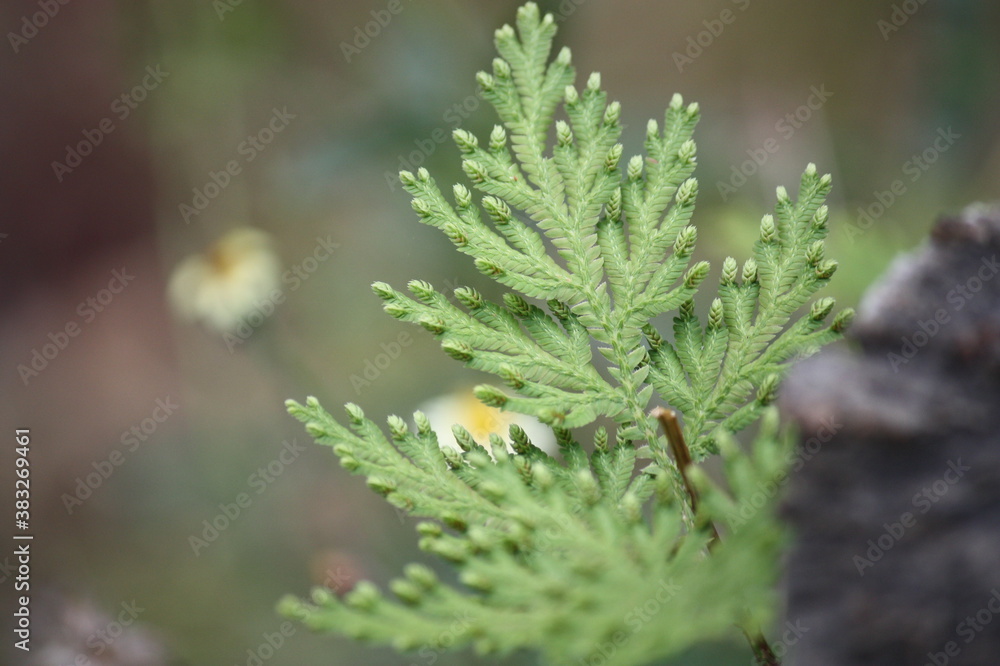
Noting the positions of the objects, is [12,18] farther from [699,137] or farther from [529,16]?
[529,16]

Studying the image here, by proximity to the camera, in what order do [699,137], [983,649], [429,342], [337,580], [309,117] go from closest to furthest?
1. [983,649]
2. [337,580]
3. [699,137]
4. [429,342]
5. [309,117]

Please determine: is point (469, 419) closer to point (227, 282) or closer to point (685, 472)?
point (227, 282)

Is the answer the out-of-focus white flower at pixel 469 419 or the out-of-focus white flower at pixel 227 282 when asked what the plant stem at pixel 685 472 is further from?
the out-of-focus white flower at pixel 227 282

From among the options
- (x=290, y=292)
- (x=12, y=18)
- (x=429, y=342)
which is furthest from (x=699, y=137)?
(x=12, y=18)

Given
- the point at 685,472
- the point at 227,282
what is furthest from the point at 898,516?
the point at 227,282

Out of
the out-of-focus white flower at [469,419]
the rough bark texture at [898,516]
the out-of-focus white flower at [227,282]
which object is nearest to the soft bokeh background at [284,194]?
the out-of-focus white flower at [227,282]

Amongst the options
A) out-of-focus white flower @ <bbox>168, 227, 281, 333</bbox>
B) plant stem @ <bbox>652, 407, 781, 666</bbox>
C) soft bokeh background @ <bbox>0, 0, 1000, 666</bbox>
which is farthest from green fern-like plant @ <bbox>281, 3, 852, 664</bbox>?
out-of-focus white flower @ <bbox>168, 227, 281, 333</bbox>
